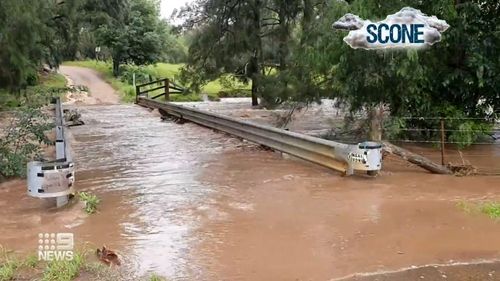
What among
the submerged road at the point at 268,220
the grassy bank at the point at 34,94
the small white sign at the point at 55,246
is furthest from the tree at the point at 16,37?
the small white sign at the point at 55,246

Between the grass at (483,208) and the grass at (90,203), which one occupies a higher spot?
the grass at (90,203)

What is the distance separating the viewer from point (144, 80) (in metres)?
51.6

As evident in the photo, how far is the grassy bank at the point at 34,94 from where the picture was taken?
12.6 m

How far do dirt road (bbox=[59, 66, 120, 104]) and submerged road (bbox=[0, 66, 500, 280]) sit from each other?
26.5 m

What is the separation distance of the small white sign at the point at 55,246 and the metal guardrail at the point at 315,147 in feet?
14.5

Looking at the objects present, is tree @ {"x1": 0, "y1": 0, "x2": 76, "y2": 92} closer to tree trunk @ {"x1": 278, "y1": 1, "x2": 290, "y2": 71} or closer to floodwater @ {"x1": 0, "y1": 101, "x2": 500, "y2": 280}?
floodwater @ {"x1": 0, "y1": 101, "x2": 500, "y2": 280}

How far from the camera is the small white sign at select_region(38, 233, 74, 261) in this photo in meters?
5.23

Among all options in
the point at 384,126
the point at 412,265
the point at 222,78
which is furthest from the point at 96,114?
the point at 412,265

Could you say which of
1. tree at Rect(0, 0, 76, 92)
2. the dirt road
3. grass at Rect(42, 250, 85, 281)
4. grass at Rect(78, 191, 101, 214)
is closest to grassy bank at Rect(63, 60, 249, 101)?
the dirt road

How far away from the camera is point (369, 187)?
823 cm

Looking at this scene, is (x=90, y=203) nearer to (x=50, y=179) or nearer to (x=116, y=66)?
(x=50, y=179)

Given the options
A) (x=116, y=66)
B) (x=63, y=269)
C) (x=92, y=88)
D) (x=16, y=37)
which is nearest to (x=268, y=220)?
(x=63, y=269)

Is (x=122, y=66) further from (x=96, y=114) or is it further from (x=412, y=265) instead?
(x=412, y=265)

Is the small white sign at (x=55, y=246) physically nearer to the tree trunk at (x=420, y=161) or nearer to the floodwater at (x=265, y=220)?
the floodwater at (x=265, y=220)
